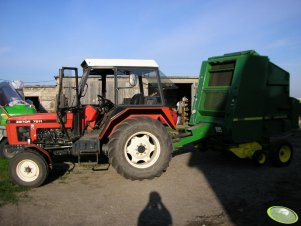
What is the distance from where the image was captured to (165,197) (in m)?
5.22

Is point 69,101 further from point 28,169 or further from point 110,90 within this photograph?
point 28,169

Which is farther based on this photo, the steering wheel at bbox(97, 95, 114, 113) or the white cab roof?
the steering wheel at bbox(97, 95, 114, 113)

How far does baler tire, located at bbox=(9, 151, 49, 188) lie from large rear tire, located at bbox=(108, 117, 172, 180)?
4.03 ft

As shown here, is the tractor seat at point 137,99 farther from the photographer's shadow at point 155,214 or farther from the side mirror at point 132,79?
the photographer's shadow at point 155,214

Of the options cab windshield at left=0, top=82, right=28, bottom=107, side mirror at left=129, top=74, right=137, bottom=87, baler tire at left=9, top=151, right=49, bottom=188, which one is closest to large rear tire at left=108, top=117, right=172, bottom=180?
side mirror at left=129, top=74, right=137, bottom=87

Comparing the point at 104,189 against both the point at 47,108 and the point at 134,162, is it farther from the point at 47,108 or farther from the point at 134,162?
the point at 47,108

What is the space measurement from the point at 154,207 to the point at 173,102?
59.0 feet

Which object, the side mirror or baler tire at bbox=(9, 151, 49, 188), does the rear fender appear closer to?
the side mirror

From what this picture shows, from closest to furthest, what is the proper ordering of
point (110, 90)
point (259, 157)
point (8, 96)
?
1. point (110, 90)
2. point (259, 157)
3. point (8, 96)

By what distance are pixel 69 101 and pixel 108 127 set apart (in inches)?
43.4

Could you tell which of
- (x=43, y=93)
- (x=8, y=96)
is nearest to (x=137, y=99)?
(x=8, y=96)

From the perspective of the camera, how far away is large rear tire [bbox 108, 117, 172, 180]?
6043mm

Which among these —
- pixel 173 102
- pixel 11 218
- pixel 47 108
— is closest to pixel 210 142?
pixel 11 218

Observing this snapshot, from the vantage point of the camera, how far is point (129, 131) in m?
6.10
